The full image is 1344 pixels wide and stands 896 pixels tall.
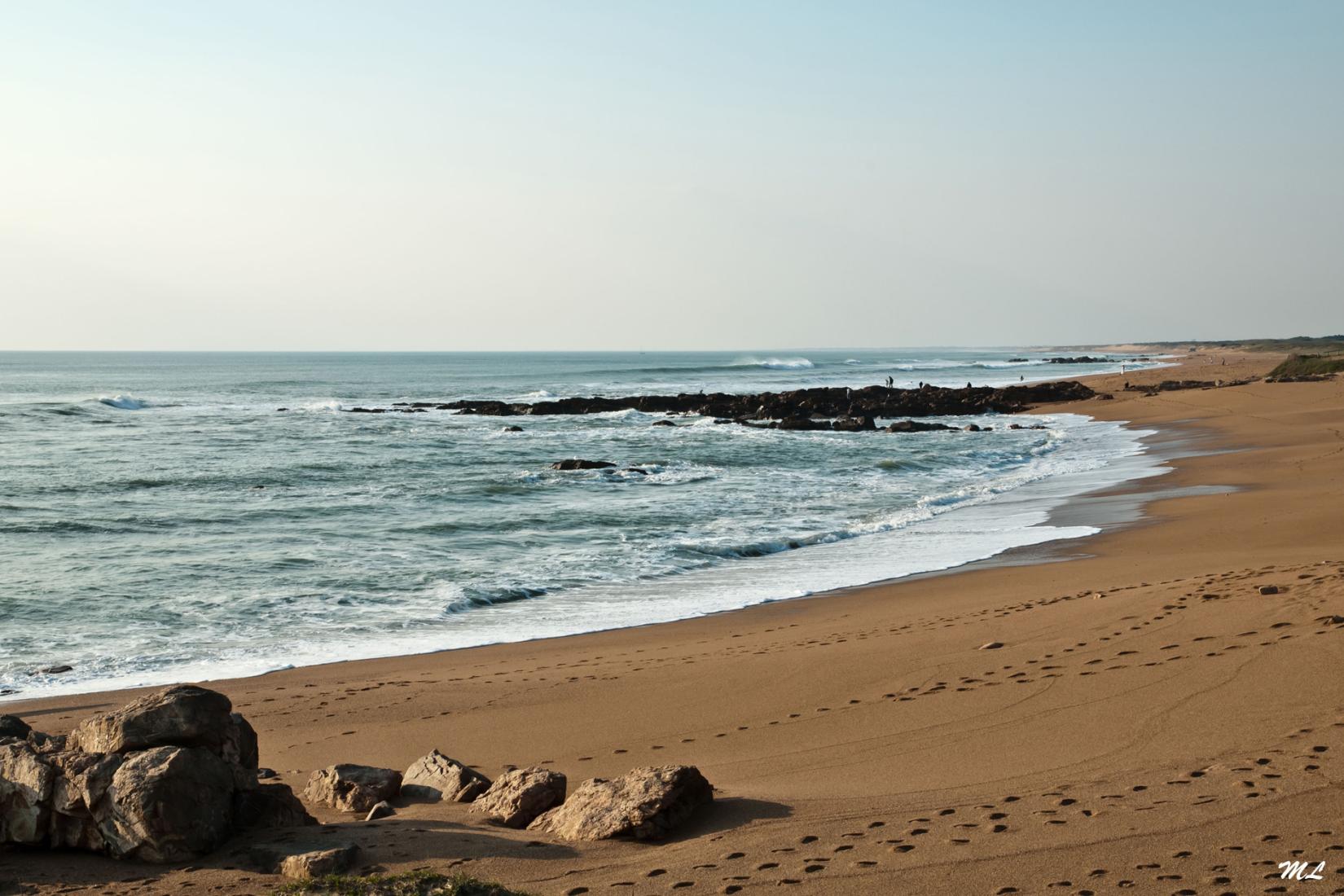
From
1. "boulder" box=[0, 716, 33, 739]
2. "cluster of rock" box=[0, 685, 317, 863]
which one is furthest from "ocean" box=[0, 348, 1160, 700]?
"cluster of rock" box=[0, 685, 317, 863]

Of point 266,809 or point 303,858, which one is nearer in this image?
point 303,858

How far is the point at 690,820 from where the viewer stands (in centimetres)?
520

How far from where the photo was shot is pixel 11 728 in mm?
5727

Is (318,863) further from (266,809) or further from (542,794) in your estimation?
(542,794)

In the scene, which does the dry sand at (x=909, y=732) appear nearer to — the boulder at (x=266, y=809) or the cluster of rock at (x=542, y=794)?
the cluster of rock at (x=542, y=794)

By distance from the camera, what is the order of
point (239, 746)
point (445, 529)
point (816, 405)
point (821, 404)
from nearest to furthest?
point (239, 746)
point (445, 529)
point (816, 405)
point (821, 404)

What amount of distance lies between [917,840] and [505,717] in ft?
13.7

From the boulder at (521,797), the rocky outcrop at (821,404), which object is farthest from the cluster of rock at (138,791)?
the rocky outcrop at (821,404)

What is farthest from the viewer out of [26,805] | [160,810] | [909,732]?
[909,732]

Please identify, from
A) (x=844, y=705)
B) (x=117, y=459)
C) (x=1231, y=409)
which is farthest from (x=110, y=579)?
(x=1231, y=409)

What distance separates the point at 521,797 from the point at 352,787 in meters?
1.14

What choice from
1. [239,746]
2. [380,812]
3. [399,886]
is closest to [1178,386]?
[380,812]

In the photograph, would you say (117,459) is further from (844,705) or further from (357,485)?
(844,705)

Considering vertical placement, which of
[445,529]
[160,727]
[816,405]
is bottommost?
[445,529]
